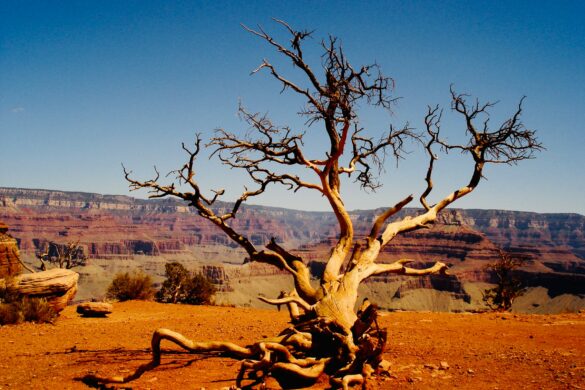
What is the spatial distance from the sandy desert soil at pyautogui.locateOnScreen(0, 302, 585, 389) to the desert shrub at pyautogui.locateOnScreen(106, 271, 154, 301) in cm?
704

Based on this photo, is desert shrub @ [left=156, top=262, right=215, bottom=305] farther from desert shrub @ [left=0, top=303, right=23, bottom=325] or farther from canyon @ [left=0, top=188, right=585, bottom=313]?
canyon @ [left=0, top=188, right=585, bottom=313]

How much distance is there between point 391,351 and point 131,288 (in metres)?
15.9

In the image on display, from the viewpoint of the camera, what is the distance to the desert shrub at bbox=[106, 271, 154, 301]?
787 inches

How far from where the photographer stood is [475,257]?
11956 centimetres

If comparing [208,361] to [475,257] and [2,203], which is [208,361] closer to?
[475,257]

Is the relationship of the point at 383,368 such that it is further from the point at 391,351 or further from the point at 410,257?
the point at 410,257

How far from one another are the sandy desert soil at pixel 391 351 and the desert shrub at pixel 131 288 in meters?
7.04

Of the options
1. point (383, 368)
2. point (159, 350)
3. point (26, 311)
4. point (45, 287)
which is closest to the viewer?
point (159, 350)

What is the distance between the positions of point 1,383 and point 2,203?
207m

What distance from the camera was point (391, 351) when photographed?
757 cm

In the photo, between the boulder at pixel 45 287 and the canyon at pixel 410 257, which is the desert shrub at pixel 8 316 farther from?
the canyon at pixel 410 257

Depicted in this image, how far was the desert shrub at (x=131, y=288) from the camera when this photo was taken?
20000 millimetres

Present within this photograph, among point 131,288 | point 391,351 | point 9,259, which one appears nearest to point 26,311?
point 9,259

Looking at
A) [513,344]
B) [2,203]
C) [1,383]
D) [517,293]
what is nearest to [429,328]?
[513,344]
